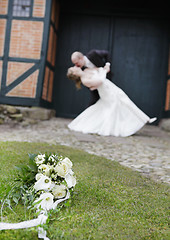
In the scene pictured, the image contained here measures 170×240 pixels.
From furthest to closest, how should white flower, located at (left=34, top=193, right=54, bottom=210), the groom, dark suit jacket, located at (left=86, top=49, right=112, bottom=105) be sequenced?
dark suit jacket, located at (left=86, top=49, right=112, bottom=105) → the groom → white flower, located at (left=34, top=193, right=54, bottom=210)

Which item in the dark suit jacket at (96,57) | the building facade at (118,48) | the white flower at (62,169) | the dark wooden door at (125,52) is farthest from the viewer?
the dark wooden door at (125,52)

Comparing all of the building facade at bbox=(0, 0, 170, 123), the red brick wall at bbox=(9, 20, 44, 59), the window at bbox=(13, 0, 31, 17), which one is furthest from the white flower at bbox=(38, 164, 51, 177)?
the window at bbox=(13, 0, 31, 17)

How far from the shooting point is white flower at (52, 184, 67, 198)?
1772 millimetres

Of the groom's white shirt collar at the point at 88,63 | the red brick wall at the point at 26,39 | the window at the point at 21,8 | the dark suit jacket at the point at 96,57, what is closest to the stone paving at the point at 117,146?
the dark suit jacket at the point at 96,57

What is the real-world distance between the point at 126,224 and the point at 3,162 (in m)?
1.53

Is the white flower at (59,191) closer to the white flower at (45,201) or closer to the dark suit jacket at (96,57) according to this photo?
the white flower at (45,201)

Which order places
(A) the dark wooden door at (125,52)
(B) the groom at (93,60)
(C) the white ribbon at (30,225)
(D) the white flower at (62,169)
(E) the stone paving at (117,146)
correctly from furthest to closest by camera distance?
1. (A) the dark wooden door at (125,52)
2. (B) the groom at (93,60)
3. (E) the stone paving at (117,146)
4. (D) the white flower at (62,169)
5. (C) the white ribbon at (30,225)

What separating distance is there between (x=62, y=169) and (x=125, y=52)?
7.03 m

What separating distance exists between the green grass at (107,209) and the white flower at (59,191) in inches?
3.6

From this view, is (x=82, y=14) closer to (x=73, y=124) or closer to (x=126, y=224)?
(x=73, y=124)

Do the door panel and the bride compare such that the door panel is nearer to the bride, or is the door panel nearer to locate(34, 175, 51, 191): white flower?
the bride

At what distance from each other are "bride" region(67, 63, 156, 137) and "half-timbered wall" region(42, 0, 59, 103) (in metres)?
1.69

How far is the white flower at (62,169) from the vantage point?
177 cm

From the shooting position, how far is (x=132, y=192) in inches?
85.2
